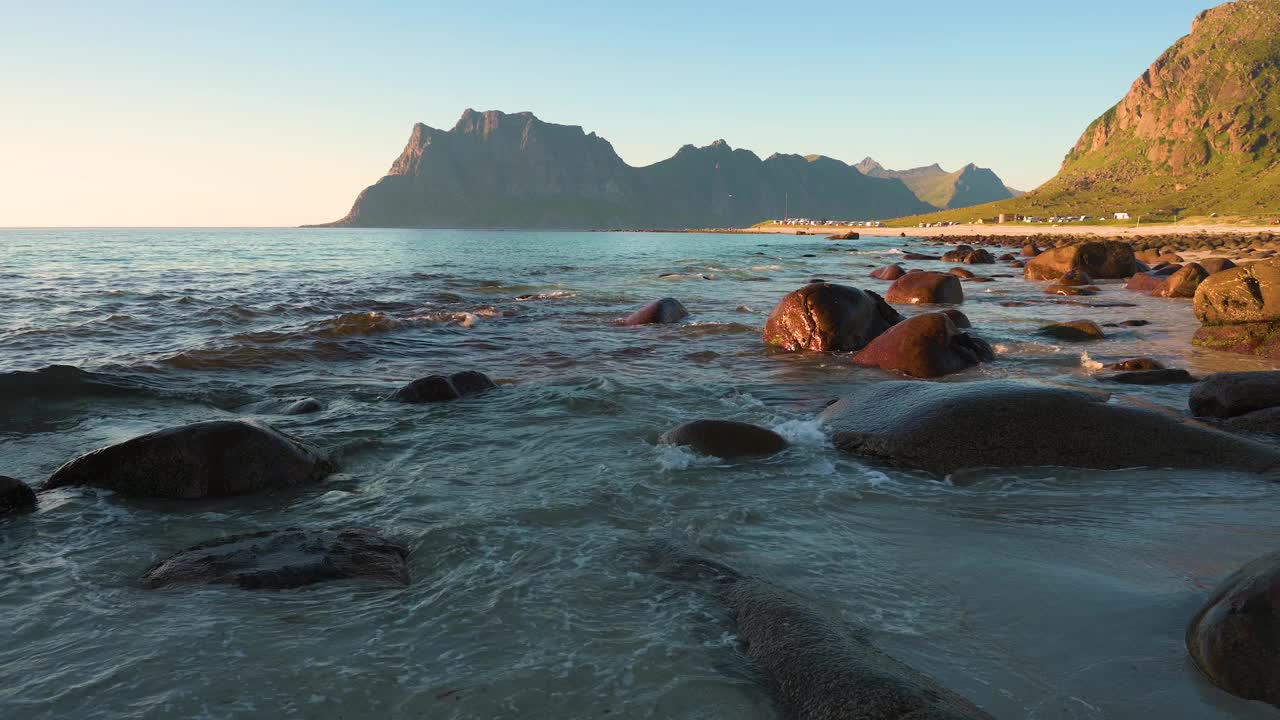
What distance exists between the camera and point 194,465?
6043 mm

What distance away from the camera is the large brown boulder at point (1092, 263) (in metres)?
30.3

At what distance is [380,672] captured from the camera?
11.3 ft

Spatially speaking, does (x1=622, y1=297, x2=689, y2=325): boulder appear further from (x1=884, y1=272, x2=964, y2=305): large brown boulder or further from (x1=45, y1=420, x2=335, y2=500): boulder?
(x1=45, y1=420, x2=335, y2=500): boulder

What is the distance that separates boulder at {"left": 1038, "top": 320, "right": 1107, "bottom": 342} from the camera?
1429 cm

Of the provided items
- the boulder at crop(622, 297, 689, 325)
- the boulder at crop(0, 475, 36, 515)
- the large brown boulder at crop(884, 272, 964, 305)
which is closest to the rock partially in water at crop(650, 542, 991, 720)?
the boulder at crop(0, 475, 36, 515)

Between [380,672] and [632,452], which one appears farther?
[632,452]

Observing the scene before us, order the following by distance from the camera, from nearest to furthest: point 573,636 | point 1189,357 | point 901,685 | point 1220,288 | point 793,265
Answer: point 901,685, point 573,636, point 1189,357, point 1220,288, point 793,265

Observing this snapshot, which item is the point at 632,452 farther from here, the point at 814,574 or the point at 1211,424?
the point at 1211,424

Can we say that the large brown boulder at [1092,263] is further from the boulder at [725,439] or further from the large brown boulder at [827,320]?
the boulder at [725,439]

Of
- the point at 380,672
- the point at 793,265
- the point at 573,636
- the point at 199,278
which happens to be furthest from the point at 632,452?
the point at 793,265

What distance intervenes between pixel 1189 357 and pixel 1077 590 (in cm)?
1052

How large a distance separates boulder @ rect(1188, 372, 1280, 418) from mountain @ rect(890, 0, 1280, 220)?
444 feet

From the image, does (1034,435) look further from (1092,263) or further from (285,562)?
(1092,263)

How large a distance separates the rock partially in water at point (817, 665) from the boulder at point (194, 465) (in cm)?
403
